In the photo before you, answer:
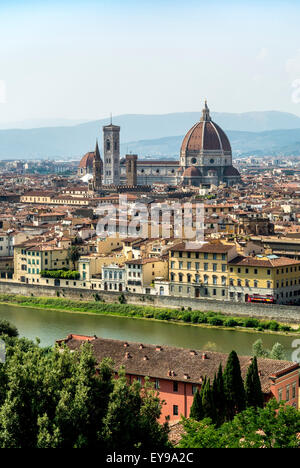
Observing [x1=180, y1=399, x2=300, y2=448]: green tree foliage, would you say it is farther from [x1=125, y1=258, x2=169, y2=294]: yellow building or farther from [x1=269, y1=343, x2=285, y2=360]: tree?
[x1=125, y1=258, x2=169, y2=294]: yellow building

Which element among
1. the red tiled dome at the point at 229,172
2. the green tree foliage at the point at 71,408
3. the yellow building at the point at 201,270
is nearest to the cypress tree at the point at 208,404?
the green tree foliage at the point at 71,408

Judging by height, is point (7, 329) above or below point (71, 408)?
below

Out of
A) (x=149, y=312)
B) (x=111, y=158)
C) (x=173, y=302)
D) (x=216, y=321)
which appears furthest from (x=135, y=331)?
(x=111, y=158)

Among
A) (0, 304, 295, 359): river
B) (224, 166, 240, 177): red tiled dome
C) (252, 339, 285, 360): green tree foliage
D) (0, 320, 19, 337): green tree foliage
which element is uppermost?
(224, 166, 240, 177): red tiled dome

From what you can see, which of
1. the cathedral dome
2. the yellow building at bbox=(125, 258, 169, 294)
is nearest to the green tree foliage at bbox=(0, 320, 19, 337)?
the yellow building at bbox=(125, 258, 169, 294)

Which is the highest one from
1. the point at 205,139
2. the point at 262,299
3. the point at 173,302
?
the point at 205,139

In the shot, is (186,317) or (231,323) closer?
(231,323)

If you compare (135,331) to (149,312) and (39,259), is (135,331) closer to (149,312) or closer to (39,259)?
(149,312)
